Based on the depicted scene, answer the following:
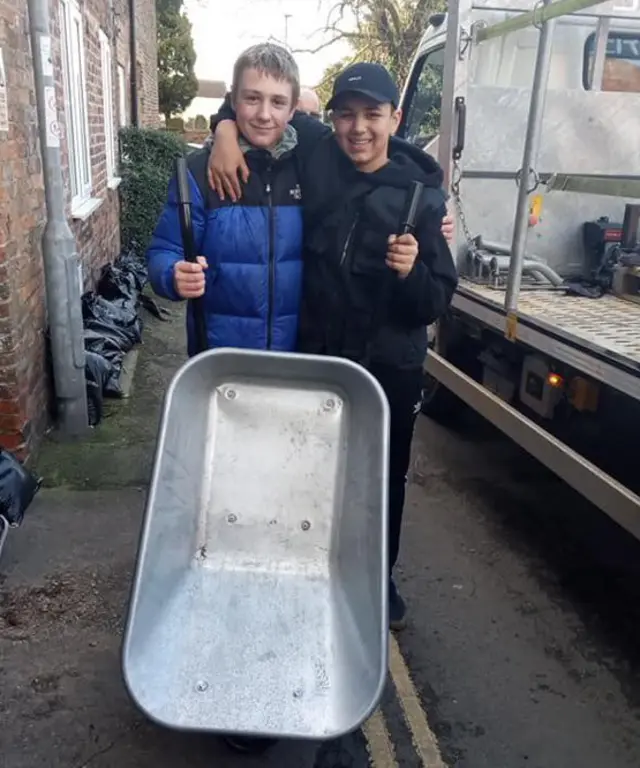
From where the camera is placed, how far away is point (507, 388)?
448 centimetres

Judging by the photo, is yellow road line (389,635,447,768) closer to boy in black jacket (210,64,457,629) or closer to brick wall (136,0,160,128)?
boy in black jacket (210,64,457,629)

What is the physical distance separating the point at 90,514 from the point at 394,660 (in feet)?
5.74

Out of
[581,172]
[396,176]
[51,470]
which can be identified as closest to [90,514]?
[51,470]

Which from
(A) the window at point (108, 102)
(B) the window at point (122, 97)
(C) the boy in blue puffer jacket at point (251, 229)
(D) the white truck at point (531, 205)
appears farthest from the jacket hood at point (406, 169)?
(B) the window at point (122, 97)

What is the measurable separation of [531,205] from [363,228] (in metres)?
2.49

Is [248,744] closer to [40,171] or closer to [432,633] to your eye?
[432,633]

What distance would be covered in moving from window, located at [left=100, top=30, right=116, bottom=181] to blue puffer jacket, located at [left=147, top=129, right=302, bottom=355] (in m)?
6.78

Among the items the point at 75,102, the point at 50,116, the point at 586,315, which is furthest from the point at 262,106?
the point at 75,102

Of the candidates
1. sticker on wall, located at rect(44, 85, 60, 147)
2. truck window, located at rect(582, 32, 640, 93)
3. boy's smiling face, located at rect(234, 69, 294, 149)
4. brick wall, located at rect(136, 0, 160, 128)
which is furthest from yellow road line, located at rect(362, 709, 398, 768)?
brick wall, located at rect(136, 0, 160, 128)

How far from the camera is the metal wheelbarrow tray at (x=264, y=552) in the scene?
6.76 feet

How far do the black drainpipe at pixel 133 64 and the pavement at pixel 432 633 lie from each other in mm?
8776

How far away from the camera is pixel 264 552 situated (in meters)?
2.42

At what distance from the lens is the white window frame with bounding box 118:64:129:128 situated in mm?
10647

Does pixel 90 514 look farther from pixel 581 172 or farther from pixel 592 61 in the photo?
pixel 592 61
